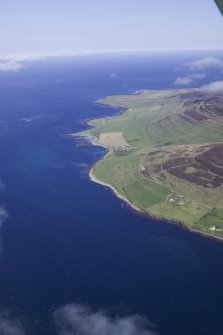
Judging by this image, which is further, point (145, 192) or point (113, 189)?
point (113, 189)

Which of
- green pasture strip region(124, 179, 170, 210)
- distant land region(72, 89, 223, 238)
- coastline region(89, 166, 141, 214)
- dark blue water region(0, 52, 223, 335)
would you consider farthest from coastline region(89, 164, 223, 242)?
dark blue water region(0, 52, 223, 335)

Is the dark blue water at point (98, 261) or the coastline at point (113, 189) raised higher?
the coastline at point (113, 189)

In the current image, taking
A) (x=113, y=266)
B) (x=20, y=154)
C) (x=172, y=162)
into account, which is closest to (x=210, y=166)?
(x=172, y=162)

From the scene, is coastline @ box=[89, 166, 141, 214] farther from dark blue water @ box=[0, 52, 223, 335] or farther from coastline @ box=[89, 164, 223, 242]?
dark blue water @ box=[0, 52, 223, 335]

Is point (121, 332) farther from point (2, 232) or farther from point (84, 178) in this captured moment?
point (84, 178)

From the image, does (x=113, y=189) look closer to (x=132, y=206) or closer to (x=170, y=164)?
(x=132, y=206)

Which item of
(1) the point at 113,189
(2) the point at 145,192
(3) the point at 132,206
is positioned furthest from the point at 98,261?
(1) the point at 113,189

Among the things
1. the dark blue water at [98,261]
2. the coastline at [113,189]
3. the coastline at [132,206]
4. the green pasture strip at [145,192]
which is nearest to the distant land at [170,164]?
the green pasture strip at [145,192]

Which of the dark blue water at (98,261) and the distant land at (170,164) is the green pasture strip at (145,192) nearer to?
the distant land at (170,164)
